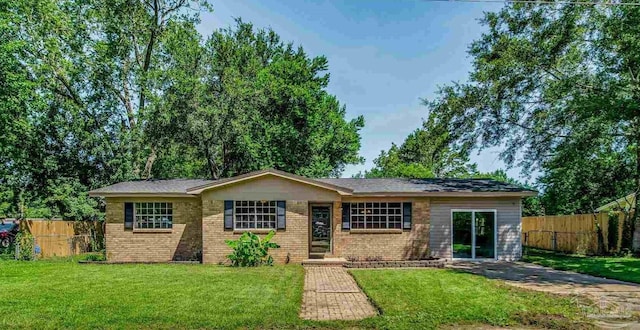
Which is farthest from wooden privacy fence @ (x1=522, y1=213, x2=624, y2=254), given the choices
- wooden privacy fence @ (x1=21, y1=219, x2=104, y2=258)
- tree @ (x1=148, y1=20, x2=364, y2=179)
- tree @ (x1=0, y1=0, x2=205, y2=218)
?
wooden privacy fence @ (x1=21, y1=219, x2=104, y2=258)

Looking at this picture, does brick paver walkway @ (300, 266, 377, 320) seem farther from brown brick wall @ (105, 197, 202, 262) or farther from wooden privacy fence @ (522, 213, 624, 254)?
wooden privacy fence @ (522, 213, 624, 254)

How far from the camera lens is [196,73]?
23266 mm

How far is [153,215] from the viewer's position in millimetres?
16234

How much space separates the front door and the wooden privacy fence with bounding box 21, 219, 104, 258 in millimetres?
9998

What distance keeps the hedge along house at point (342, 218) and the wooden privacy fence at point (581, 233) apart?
183 inches

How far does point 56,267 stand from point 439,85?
17.6m

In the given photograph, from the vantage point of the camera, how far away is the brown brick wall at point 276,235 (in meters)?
15.2

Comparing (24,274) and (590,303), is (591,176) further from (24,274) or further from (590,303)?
(24,274)

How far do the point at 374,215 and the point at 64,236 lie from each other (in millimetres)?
12293

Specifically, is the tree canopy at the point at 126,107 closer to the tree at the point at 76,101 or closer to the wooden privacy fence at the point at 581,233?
the tree at the point at 76,101

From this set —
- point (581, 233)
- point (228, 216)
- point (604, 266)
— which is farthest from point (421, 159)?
point (228, 216)

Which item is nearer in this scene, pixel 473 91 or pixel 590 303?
pixel 590 303

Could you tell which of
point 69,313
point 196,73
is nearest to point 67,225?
point 196,73

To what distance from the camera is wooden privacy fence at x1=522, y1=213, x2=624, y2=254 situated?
18.5m
